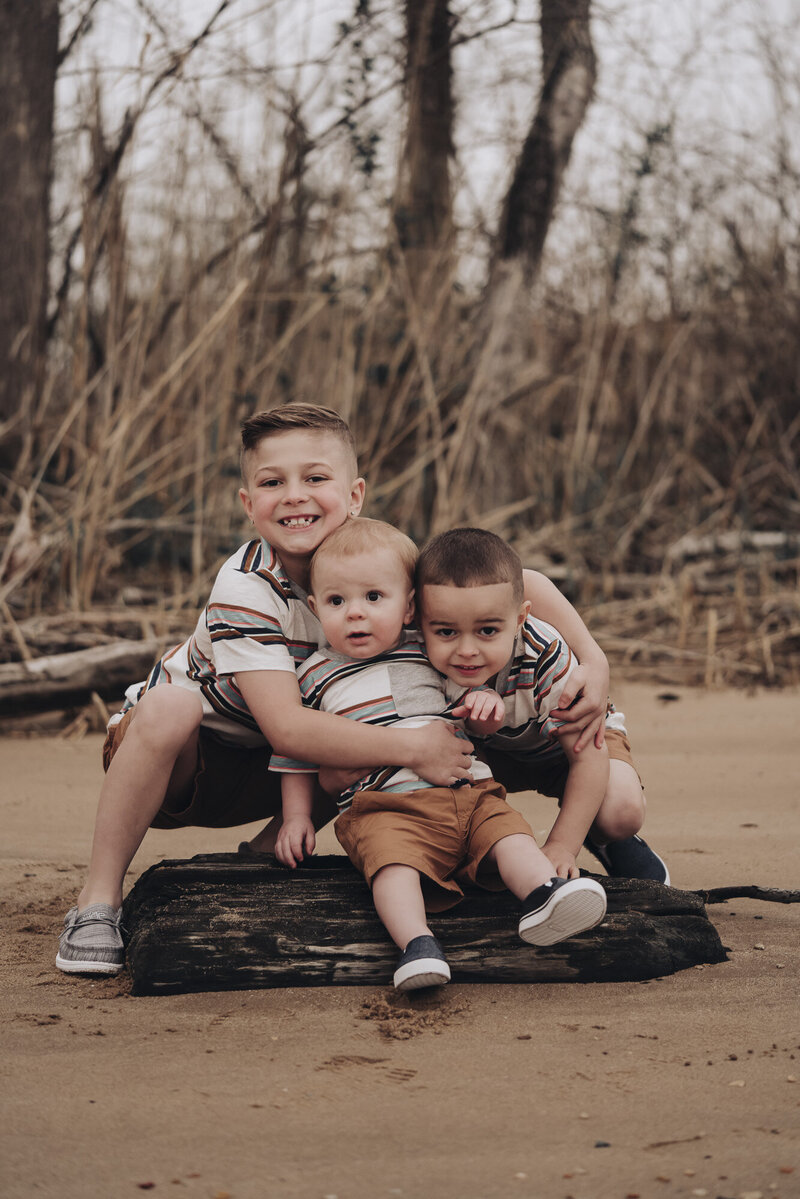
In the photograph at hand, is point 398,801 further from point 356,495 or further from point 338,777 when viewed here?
point 356,495

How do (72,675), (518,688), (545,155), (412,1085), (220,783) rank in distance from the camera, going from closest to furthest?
(412,1085) → (518,688) → (220,783) → (72,675) → (545,155)

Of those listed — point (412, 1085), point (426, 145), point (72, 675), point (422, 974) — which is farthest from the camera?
point (426, 145)

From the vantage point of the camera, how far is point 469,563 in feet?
7.04

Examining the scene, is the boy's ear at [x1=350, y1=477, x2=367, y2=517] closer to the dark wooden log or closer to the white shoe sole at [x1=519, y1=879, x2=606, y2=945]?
the dark wooden log

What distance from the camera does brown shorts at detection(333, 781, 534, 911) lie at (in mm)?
2039

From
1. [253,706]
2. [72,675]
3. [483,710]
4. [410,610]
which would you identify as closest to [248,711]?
[253,706]

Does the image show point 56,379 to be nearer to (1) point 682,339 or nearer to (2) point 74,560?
(2) point 74,560

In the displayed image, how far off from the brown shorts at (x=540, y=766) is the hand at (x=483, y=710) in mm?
267

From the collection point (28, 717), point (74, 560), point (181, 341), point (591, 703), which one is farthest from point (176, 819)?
point (181, 341)

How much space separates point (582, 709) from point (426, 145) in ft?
12.5

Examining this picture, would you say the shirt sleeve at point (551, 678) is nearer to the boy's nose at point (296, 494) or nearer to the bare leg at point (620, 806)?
the bare leg at point (620, 806)

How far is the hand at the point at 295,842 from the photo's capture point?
2191 mm

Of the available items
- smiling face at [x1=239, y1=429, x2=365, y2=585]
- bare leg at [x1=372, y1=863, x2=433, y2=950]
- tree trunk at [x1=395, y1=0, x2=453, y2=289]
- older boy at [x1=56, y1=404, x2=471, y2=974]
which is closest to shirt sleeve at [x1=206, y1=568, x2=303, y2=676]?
older boy at [x1=56, y1=404, x2=471, y2=974]

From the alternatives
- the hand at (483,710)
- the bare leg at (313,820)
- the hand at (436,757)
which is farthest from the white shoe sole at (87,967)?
the hand at (483,710)
